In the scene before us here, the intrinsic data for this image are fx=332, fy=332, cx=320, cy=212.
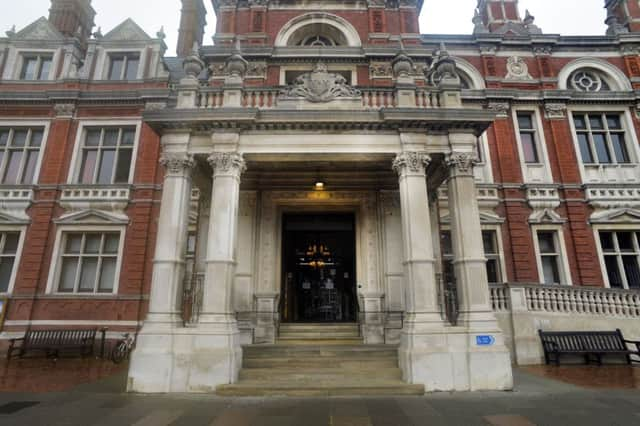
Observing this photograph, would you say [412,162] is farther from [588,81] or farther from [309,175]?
[588,81]

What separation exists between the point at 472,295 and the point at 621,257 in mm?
8871

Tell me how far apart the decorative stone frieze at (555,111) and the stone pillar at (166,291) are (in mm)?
13529

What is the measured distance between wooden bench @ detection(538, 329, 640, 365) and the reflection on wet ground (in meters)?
0.36

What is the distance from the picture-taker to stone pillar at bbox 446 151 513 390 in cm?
666

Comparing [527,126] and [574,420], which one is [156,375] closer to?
[574,420]

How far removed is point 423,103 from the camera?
8398 mm

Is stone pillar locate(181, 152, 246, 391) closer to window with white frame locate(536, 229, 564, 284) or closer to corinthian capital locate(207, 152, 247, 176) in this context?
corinthian capital locate(207, 152, 247, 176)

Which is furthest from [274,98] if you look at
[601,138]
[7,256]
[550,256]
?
[601,138]

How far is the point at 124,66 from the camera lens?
1437 cm

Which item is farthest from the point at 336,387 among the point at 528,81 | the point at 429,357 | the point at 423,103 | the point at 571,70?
the point at 571,70

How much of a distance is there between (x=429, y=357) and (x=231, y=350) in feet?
13.2

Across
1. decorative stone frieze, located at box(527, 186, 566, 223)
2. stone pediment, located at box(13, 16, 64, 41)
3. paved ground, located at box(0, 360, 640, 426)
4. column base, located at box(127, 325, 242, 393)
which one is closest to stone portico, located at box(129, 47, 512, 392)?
column base, located at box(127, 325, 242, 393)

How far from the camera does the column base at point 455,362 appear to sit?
6602 mm

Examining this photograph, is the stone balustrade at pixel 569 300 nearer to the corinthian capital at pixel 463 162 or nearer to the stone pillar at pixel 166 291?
the corinthian capital at pixel 463 162
